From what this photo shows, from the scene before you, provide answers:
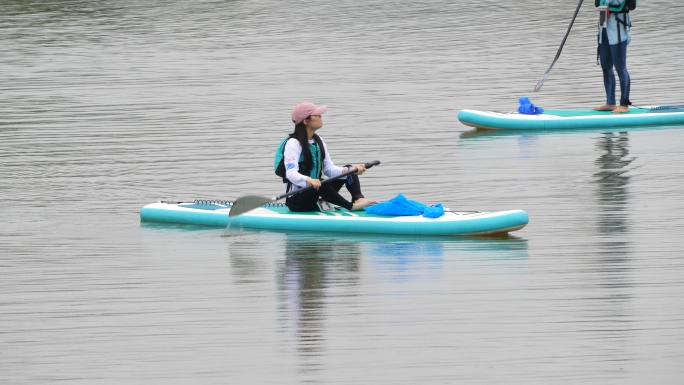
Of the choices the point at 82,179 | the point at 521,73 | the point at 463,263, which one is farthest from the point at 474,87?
the point at 463,263

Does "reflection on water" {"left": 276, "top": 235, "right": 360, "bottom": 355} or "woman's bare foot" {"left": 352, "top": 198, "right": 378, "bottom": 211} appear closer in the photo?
"reflection on water" {"left": 276, "top": 235, "right": 360, "bottom": 355}

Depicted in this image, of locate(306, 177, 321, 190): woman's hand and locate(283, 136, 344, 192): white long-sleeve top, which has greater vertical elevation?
locate(283, 136, 344, 192): white long-sleeve top

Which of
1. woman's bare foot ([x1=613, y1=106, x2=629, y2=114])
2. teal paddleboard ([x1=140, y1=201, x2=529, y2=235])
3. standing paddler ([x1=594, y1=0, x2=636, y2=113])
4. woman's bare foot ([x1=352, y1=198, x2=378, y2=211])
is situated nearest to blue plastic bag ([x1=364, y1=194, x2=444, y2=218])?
teal paddleboard ([x1=140, y1=201, x2=529, y2=235])

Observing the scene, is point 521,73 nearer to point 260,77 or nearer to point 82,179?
point 260,77

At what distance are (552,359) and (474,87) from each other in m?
12.9

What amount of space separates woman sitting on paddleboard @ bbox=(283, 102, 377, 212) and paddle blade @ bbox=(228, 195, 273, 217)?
0.22 meters

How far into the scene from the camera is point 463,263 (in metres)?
8.70

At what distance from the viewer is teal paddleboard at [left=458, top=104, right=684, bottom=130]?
14.8 meters

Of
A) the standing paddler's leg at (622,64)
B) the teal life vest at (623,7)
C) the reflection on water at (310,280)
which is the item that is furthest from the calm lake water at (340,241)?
the teal life vest at (623,7)

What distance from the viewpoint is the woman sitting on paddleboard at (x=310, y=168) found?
9633 millimetres

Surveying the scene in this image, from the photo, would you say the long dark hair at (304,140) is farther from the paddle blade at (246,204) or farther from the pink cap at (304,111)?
the paddle blade at (246,204)

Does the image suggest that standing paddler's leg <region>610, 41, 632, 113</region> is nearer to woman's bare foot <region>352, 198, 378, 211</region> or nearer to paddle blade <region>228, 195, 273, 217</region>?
woman's bare foot <region>352, 198, 378, 211</region>

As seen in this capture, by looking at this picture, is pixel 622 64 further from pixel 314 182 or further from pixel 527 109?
pixel 314 182

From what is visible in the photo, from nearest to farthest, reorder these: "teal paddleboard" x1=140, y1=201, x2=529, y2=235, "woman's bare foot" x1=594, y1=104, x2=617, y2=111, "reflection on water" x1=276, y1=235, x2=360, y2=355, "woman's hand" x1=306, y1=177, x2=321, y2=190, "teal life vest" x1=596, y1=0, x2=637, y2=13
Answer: "reflection on water" x1=276, y1=235, x2=360, y2=355
"teal paddleboard" x1=140, y1=201, x2=529, y2=235
"woman's hand" x1=306, y1=177, x2=321, y2=190
"teal life vest" x1=596, y1=0, x2=637, y2=13
"woman's bare foot" x1=594, y1=104, x2=617, y2=111
